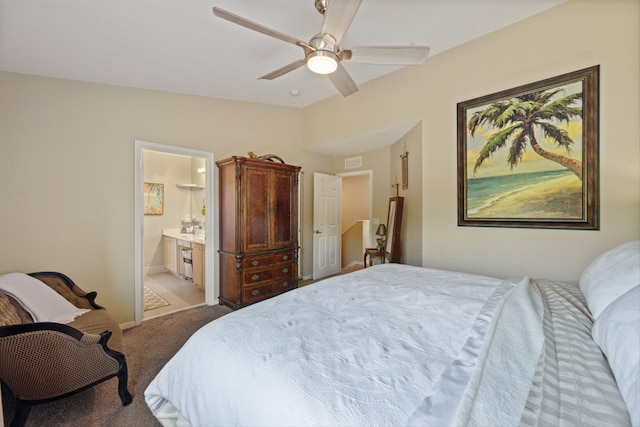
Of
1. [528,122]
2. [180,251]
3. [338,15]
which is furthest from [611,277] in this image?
[180,251]

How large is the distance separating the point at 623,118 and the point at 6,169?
5.03m

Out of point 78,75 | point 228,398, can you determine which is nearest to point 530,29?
point 228,398

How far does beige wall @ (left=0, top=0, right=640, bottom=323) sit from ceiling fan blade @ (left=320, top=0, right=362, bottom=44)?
1.71 m

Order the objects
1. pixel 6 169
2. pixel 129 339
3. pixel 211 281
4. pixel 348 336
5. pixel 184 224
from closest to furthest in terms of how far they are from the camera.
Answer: pixel 348 336
pixel 6 169
pixel 129 339
pixel 211 281
pixel 184 224

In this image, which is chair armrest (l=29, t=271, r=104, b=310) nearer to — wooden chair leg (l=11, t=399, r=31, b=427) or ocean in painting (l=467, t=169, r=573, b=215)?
wooden chair leg (l=11, t=399, r=31, b=427)

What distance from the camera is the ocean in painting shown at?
2.33 meters

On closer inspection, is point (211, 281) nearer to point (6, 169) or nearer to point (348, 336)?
point (6, 169)

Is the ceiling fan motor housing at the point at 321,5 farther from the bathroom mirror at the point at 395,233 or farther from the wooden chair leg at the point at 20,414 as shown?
the wooden chair leg at the point at 20,414

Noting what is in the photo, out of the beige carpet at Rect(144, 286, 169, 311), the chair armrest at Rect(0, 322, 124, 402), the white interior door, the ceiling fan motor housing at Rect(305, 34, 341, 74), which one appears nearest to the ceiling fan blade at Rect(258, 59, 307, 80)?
the ceiling fan motor housing at Rect(305, 34, 341, 74)

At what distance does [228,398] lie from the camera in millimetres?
943

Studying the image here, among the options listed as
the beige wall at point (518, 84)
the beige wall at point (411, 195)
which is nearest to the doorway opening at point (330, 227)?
the beige wall at point (411, 195)

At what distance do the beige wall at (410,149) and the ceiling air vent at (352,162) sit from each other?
148 centimetres

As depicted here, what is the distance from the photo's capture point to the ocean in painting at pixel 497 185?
2332 millimetres

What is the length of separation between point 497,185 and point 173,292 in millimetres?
4587
